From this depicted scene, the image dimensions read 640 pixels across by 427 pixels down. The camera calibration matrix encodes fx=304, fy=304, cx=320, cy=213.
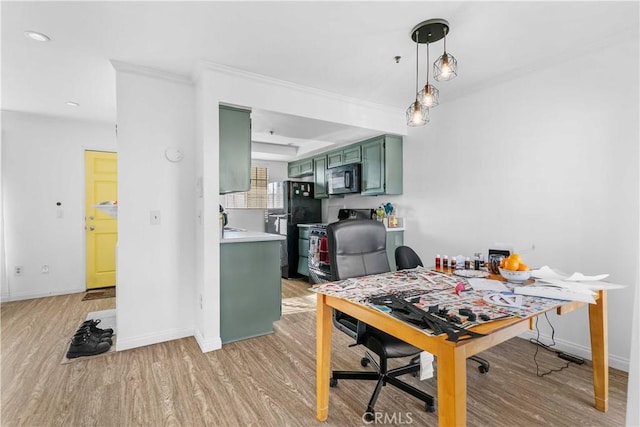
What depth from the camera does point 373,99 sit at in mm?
3490

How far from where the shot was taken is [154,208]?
9.03ft

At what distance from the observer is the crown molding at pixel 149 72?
2576 mm

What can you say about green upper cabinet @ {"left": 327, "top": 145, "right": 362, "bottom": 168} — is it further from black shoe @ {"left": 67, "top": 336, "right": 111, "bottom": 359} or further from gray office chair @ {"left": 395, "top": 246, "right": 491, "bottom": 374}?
black shoe @ {"left": 67, "top": 336, "right": 111, "bottom": 359}

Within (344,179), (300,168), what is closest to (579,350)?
(344,179)

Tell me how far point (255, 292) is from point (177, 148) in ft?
5.04

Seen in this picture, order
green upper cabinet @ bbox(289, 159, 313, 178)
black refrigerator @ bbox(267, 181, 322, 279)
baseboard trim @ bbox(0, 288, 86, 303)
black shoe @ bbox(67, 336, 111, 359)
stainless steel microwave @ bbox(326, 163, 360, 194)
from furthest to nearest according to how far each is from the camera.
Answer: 1. green upper cabinet @ bbox(289, 159, 313, 178)
2. black refrigerator @ bbox(267, 181, 322, 279)
3. stainless steel microwave @ bbox(326, 163, 360, 194)
4. baseboard trim @ bbox(0, 288, 86, 303)
5. black shoe @ bbox(67, 336, 111, 359)

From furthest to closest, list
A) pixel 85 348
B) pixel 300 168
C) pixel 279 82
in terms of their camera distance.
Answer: pixel 300 168 → pixel 279 82 → pixel 85 348

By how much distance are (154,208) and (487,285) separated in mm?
2690

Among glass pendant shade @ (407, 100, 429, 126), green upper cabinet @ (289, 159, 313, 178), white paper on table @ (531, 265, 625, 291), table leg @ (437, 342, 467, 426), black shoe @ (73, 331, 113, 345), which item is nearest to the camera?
table leg @ (437, 342, 467, 426)

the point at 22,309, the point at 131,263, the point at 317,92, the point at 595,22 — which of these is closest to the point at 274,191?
the point at 317,92

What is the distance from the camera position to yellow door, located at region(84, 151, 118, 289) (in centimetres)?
439

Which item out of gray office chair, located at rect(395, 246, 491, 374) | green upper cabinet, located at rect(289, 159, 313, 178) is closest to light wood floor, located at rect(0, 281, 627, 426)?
gray office chair, located at rect(395, 246, 491, 374)

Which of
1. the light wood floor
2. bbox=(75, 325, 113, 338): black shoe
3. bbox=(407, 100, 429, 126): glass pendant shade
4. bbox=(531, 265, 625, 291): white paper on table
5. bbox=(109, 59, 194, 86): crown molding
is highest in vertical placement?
bbox=(109, 59, 194, 86): crown molding

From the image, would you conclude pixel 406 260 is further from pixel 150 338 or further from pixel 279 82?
pixel 150 338
